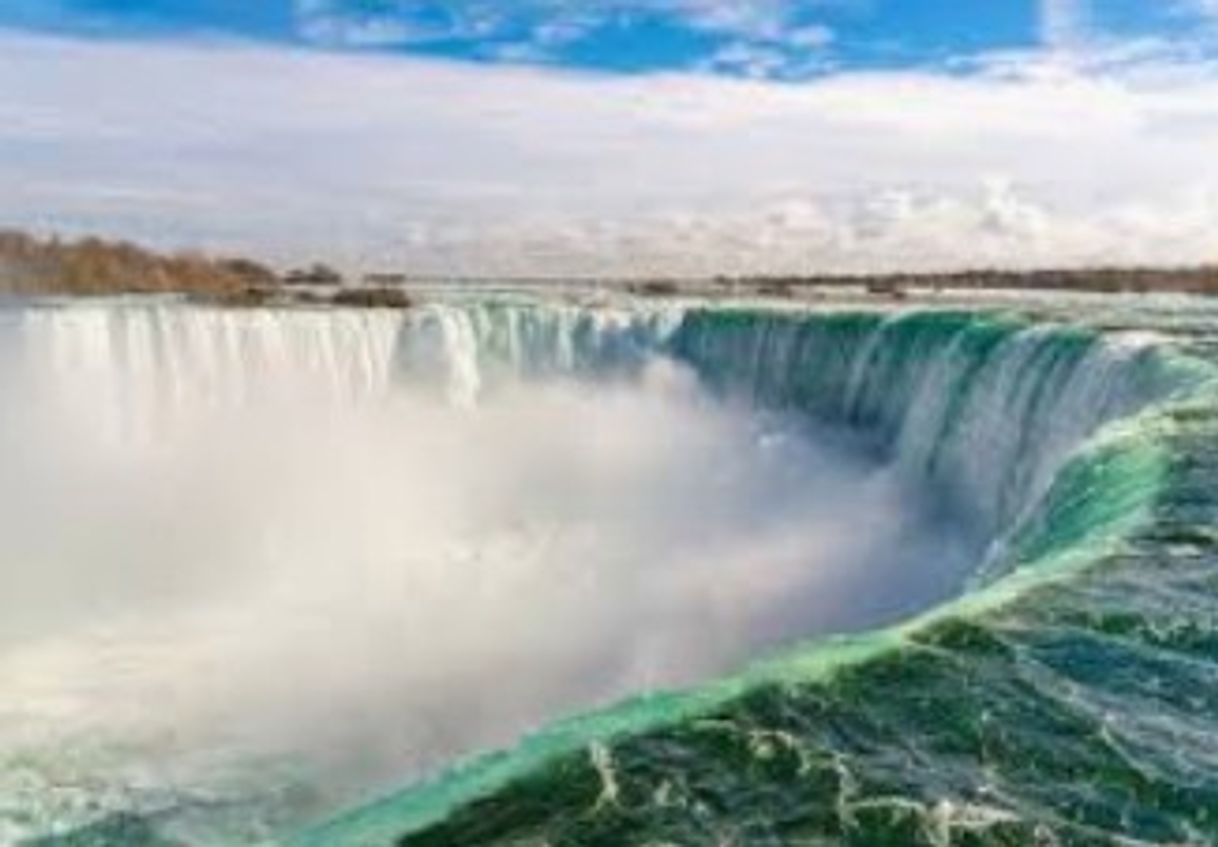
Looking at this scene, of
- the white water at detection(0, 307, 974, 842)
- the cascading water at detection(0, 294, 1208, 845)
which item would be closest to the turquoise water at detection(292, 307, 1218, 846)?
the cascading water at detection(0, 294, 1208, 845)

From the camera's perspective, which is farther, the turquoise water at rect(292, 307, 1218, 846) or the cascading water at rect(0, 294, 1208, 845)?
the cascading water at rect(0, 294, 1208, 845)

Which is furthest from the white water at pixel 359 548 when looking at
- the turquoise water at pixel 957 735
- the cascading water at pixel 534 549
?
the turquoise water at pixel 957 735

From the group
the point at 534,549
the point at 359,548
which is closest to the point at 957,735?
the point at 534,549

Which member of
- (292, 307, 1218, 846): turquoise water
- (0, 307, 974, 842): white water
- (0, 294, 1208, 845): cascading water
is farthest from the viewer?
(0, 307, 974, 842): white water

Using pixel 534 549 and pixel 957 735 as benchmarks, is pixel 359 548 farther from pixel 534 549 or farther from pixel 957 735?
pixel 957 735

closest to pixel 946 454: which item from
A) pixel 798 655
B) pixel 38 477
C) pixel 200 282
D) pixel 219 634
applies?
pixel 219 634

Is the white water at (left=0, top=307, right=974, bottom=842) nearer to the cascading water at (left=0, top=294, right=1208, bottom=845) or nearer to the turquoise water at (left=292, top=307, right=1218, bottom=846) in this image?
the cascading water at (left=0, top=294, right=1208, bottom=845)

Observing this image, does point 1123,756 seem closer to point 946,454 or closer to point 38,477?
point 946,454
